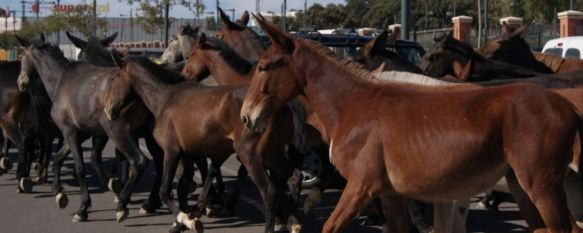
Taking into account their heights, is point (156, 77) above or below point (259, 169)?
above

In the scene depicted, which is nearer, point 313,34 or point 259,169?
point 259,169

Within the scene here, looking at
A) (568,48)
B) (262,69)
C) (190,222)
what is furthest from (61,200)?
(568,48)

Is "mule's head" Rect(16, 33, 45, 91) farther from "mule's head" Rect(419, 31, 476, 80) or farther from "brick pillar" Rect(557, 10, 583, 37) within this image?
"brick pillar" Rect(557, 10, 583, 37)

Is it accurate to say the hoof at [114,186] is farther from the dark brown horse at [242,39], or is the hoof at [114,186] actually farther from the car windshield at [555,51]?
the car windshield at [555,51]

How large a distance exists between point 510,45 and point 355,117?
6095 millimetres

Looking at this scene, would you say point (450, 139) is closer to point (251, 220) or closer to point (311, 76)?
point (311, 76)

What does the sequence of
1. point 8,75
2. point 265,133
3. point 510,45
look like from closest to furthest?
point 265,133 < point 510,45 < point 8,75

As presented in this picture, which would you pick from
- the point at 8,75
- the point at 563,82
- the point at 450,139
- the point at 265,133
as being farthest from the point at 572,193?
the point at 8,75

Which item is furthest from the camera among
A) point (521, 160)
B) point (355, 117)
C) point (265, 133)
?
point (265, 133)

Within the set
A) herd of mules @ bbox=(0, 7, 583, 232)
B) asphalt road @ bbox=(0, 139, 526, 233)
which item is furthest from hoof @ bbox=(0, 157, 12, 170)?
asphalt road @ bbox=(0, 139, 526, 233)

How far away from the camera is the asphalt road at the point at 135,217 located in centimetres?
988

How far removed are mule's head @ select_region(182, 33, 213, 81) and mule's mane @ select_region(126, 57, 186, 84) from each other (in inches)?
16.5

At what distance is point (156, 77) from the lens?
395 inches

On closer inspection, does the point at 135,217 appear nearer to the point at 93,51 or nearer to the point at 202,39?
the point at 202,39
